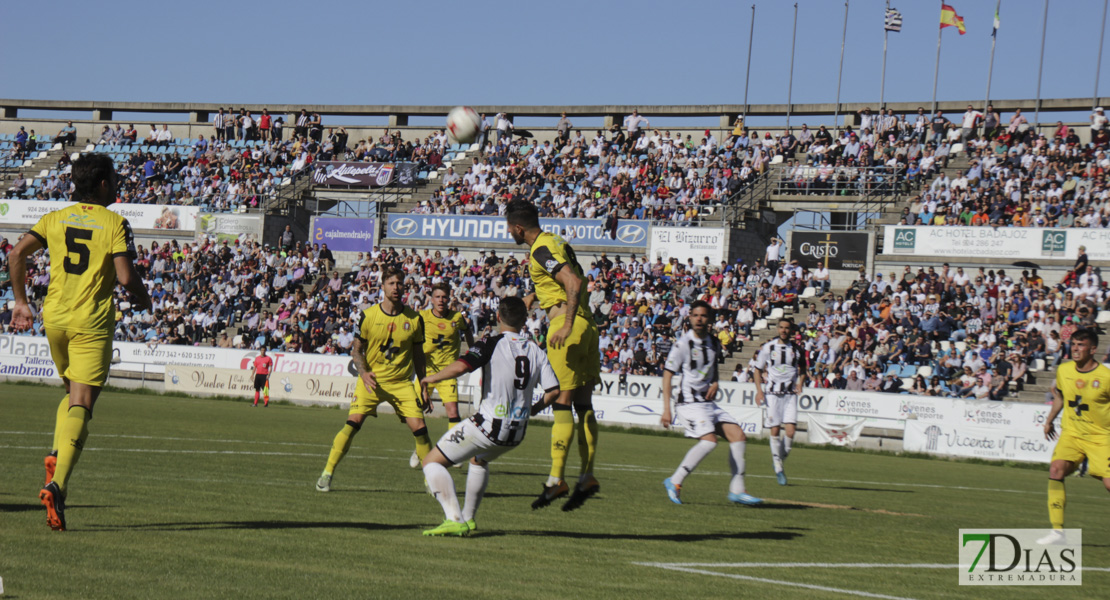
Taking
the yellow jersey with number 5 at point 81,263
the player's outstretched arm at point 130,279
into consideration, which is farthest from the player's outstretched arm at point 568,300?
the yellow jersey with number 5 at point 81,263

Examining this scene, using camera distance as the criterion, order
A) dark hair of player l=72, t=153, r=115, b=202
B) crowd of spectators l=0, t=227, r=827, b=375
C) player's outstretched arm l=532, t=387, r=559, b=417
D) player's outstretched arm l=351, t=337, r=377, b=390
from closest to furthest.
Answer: dark hair of player l=72, t=153, r=115, b=202 < player's outstretched arm l=532, t=387, r=559, b=417 < player's outstretched arm l=351, t=337, r=377, b=390 < crowd of spectators l=0, t=227, r=827, b=375

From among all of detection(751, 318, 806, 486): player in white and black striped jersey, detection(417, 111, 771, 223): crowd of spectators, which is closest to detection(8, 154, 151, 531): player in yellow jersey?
detection(751, 318, 806, 486): player in white and black striped jersey

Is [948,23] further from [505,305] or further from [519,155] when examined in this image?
[505,305]

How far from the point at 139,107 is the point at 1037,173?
46242 mm

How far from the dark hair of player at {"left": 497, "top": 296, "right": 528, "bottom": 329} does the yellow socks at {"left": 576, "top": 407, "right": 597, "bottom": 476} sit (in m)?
2.02

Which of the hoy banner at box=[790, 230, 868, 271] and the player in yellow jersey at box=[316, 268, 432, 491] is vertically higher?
the hoy banner at box=[790, 230, 868, 271]

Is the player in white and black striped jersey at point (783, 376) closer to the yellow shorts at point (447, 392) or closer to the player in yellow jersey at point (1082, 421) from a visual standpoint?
the yellow shorts at point (447, 392)

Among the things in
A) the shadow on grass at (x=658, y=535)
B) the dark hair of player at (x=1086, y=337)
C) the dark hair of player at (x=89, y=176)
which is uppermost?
the dark hair of player at (x=89, y=176)

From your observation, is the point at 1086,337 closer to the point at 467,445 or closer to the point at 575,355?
the point at 575,355

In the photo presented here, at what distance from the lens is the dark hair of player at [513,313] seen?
866 centimetres

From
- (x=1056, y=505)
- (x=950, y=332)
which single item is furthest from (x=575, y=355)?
(x=950, y=332)

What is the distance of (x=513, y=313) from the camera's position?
8680 mm

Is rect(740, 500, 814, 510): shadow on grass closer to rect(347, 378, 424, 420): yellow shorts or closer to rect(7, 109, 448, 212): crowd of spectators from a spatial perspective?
rect(347, 378, 424, 420): yellow shorts

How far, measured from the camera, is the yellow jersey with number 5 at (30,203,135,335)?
813 cm
